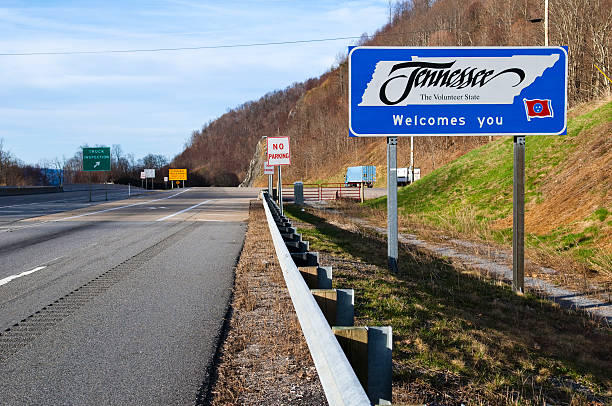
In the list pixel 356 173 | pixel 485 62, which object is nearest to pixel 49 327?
pixel 485 62

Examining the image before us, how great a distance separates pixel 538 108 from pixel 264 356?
738 centimetres

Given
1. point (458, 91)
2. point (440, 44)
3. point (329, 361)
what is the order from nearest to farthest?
point (329, 361)
point (458, 91)
point (440, 44)

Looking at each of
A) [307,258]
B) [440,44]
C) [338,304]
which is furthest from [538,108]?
[440,44]

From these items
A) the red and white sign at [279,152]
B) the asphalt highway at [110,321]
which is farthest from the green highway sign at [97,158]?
the asphalt highway at [110,321]

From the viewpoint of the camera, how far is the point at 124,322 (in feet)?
20.0

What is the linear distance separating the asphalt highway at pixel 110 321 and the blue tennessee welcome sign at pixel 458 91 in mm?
4020

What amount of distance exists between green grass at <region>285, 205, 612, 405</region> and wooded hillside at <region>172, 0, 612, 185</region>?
2179 cm


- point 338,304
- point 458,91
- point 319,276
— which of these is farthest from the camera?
point 458,91

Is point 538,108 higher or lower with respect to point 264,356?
higher

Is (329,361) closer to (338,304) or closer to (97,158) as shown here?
(338,304)

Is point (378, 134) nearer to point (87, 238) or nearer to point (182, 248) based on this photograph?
point (182, 248)

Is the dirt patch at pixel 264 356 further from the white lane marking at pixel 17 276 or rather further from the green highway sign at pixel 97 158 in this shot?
the green highway sign at pixel 97 158

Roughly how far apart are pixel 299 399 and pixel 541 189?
16.5 meters

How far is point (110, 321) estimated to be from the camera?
6.13 m
